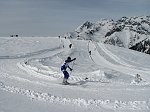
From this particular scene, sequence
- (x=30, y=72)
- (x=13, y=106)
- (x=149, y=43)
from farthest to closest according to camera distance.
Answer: (x=149, y=43) → (x=30, y=72) → (x=13, y=106)

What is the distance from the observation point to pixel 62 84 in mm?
20438

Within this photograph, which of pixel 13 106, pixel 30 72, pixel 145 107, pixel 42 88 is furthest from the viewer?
pixel 30 72

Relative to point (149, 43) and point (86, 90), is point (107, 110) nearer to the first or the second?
point (86, 90)

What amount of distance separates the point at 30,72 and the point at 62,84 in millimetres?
6381

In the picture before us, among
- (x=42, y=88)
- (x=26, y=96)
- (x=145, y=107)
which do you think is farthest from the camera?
(x=42, y=88)

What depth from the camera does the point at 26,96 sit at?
50.9ft

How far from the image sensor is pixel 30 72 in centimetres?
2611

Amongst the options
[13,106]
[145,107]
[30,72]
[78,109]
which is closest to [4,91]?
[13,106]

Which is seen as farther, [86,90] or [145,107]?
[86,90]

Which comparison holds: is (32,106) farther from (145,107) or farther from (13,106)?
(145,107)

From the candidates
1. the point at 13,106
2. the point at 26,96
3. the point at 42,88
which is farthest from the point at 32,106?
the point at 42,88

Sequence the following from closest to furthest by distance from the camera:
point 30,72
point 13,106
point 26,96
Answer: point 13,106, point 26,96, point 30,72

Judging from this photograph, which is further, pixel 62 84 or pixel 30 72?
pixel 30 72

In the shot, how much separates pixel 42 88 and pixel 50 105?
431 cm
